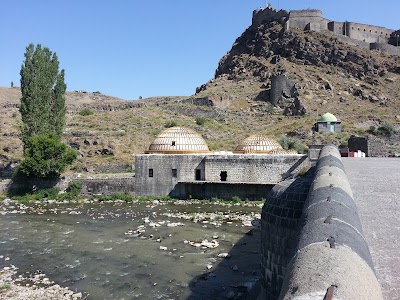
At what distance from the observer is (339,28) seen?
230 feet

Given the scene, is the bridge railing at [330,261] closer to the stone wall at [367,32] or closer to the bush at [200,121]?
the bush at [200,121]

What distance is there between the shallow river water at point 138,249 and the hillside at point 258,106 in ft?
41.7

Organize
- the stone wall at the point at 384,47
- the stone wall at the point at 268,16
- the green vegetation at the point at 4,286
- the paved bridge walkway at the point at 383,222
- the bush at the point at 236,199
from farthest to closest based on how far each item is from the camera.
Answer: the stone wall at the point at 268,16
the stone wall at the point at 384,47
the bush at the point at 236,199
the green vegetation at the point at 4,286
the paved bridge walkway at the point at 383,222

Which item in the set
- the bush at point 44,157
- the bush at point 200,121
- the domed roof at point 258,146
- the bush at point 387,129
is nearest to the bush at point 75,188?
the bush at point 44,157

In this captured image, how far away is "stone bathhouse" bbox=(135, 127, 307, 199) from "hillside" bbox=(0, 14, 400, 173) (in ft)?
24.8

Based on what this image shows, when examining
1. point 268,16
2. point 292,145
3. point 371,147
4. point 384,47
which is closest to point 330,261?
point 371,147

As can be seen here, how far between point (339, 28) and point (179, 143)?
55.1m

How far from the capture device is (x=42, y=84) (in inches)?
1066

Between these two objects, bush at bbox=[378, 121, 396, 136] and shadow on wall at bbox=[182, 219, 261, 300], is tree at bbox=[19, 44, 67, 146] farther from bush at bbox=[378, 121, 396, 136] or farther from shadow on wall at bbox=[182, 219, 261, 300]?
bush at bbox=[378, 121, 396, 136]

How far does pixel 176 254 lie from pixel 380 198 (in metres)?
7.68

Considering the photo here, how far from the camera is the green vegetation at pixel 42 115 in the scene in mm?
25078

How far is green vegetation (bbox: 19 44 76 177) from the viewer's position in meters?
25.1

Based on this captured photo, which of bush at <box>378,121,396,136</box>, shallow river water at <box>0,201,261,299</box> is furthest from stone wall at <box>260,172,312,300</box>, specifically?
bush at <box>378,121,396,136</box>

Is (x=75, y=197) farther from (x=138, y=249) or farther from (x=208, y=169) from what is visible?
(x=138, y=249)
